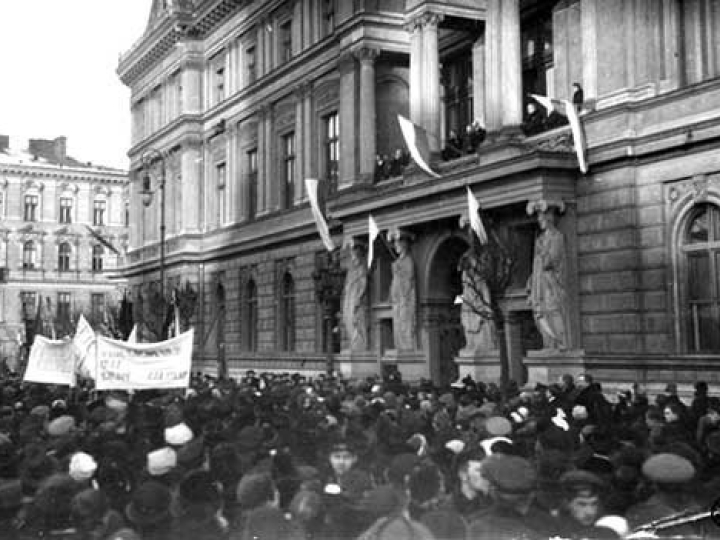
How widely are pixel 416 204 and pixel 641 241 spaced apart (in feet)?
24.6

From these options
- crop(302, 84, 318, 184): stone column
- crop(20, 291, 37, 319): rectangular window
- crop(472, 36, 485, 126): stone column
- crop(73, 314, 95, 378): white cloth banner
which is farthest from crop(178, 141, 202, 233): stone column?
crop(20, 291, 37, 319): rectangular window

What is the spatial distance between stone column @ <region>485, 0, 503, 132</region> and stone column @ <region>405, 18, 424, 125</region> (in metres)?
2.88

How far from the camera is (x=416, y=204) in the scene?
29.9 metres

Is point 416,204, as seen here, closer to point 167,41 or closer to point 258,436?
point 258,436

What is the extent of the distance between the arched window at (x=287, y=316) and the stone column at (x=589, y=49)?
1866 cm

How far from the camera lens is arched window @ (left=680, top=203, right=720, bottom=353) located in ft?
74.7

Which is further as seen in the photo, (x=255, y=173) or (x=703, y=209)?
(x=255, y=173)

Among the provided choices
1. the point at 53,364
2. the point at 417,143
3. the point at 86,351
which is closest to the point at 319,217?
the point at 417,143

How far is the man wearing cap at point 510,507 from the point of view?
5.97m

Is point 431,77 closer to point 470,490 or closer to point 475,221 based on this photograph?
point 475,221

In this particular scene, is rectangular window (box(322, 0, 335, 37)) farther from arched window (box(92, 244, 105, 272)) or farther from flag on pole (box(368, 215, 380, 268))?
arched window (box(92, 244, 105, 272))

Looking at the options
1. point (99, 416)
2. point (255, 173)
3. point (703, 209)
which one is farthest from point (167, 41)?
point (99, 416)

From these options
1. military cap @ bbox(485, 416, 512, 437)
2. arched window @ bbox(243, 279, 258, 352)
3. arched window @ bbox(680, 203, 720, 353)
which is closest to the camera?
military cap @ bbox(485, 416, 512, 437)

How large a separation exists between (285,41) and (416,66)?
13.2 m
